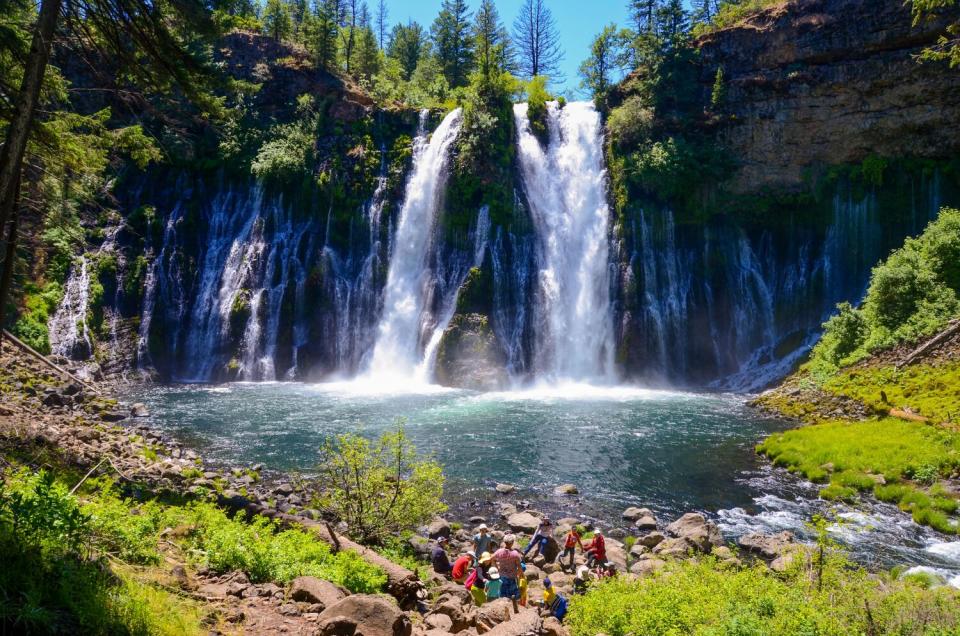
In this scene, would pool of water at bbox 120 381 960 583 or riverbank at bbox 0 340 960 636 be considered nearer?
riverbank at bbox 0 340 960 636

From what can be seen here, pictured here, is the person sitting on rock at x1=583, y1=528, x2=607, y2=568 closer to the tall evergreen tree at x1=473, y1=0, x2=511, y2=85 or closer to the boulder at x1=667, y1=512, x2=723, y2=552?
the boulder at x1=667, y1=512, x2=723, y2=552

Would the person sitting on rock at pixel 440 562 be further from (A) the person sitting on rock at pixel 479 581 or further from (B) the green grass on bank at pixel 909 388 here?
(B) the green grass on bank at pixel 909 388

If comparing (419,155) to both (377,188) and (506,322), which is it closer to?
(377,188)

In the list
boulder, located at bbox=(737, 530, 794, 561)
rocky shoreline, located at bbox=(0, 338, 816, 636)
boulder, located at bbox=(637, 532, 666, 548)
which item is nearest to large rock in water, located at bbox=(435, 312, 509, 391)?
rocky shoreline, located at bbox=(0, 338, 816, 636)

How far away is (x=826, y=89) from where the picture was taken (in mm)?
36000

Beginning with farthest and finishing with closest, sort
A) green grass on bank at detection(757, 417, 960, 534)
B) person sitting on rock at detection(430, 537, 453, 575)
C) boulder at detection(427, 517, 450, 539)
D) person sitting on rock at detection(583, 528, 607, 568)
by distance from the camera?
green grass on bank at detection(757, 417, 960, 534), boulder at detection(427, 517, 450, 539), person sitting on rock at detection(583, 528, 607, 568), person sitting on rock at detection(430, 537, 453, 575)

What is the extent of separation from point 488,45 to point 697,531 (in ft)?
141

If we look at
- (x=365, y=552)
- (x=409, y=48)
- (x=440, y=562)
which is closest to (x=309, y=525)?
(x=365, y=552)

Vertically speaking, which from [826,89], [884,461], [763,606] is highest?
[826,89]

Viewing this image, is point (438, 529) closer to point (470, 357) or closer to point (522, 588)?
point (522, 588)

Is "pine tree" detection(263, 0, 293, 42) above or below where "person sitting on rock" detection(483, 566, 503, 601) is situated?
above

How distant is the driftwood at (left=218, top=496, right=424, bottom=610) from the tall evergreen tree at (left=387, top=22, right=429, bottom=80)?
6380cm

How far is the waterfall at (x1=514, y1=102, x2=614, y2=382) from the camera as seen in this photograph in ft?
116

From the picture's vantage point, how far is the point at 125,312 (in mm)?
35906
